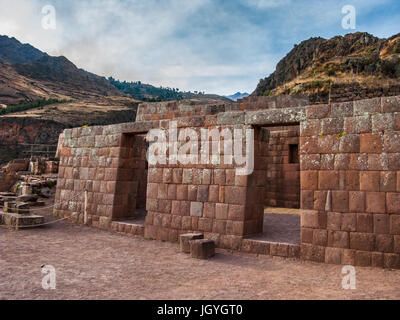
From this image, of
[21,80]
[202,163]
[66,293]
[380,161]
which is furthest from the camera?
[21,80]

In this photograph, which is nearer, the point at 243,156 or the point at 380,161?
the point at 380,161

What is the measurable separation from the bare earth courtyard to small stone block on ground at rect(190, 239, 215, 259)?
0.18 m

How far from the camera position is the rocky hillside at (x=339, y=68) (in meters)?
28.1

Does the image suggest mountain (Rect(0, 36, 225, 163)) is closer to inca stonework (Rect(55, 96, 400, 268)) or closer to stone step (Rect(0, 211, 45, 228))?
stone step (Rect(0, 211, 45, 228))

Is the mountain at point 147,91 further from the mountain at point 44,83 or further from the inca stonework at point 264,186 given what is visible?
the inca stonework at point 264,186

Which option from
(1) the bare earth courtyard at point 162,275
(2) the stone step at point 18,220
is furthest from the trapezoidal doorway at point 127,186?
(2) the stone step at point 18,220

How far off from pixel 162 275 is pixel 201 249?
134 centimetres

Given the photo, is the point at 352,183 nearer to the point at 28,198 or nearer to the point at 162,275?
the point at 162,275

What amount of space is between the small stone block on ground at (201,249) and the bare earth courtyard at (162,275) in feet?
0.58

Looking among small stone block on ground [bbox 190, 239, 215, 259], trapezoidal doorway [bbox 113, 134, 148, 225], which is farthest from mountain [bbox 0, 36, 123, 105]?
small stone block on ground [bbox 190, 239, 215, 259]
